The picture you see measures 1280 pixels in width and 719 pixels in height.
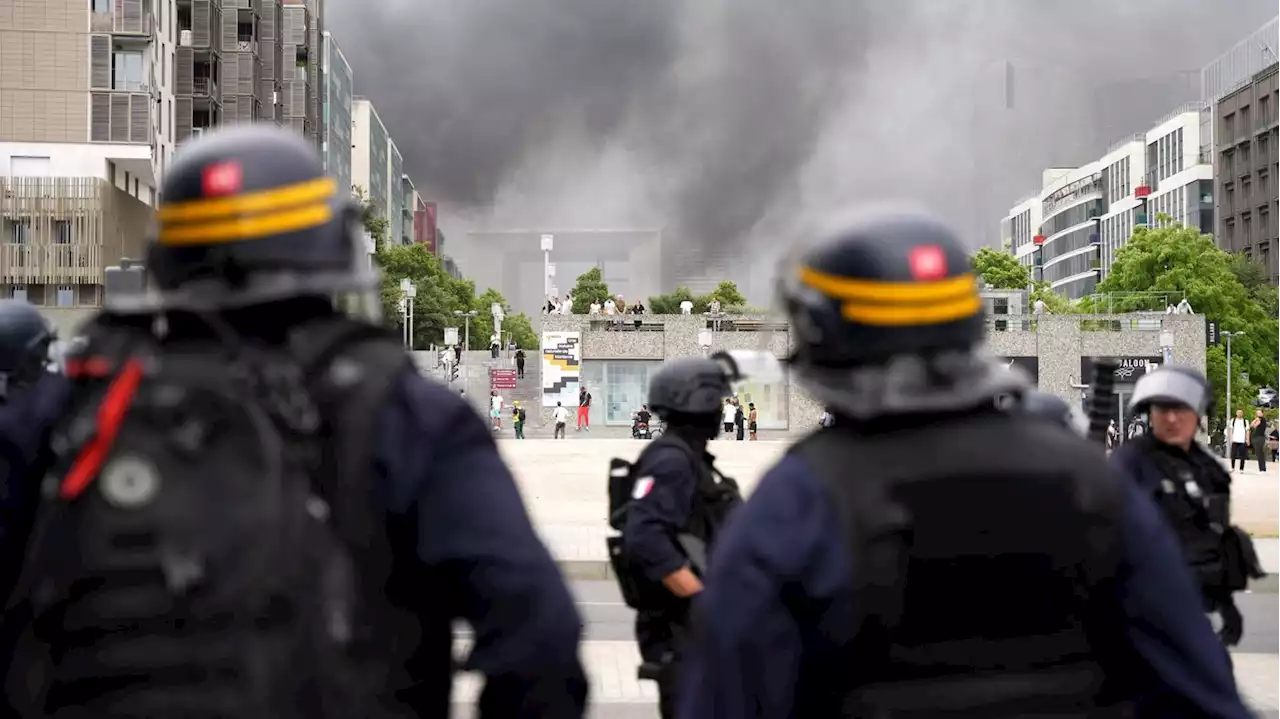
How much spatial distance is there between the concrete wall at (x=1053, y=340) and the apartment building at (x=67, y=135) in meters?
15.8

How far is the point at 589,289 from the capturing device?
112 metres

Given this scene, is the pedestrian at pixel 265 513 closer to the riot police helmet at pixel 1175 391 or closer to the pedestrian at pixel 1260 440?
the riot police helmet at pixel 1175 391

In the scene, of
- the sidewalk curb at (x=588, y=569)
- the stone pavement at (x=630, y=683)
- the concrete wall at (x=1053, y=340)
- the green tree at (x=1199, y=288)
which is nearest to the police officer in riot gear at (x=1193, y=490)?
the stone pavement at (x=630, y=683)

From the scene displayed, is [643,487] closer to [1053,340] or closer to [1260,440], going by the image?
[1260,440]

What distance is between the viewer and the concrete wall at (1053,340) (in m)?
54.7

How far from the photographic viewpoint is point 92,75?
47812mm

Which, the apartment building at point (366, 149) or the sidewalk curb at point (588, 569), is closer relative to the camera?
the sidewalk curb at point (588, 569)

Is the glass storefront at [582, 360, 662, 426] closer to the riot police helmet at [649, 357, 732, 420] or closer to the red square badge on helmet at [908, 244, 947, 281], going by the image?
the riot police helmet at [649, 357, 732, 420]

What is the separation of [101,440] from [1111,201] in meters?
123

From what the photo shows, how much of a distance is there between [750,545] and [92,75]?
4978 cm

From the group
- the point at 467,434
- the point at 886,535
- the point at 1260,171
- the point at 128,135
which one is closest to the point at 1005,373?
the point at 886,535

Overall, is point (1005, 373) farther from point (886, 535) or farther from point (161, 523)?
point (161, 523)

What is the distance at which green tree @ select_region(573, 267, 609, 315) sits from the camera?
364 feet

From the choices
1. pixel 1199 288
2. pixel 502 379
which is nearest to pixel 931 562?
pixel 502 379
